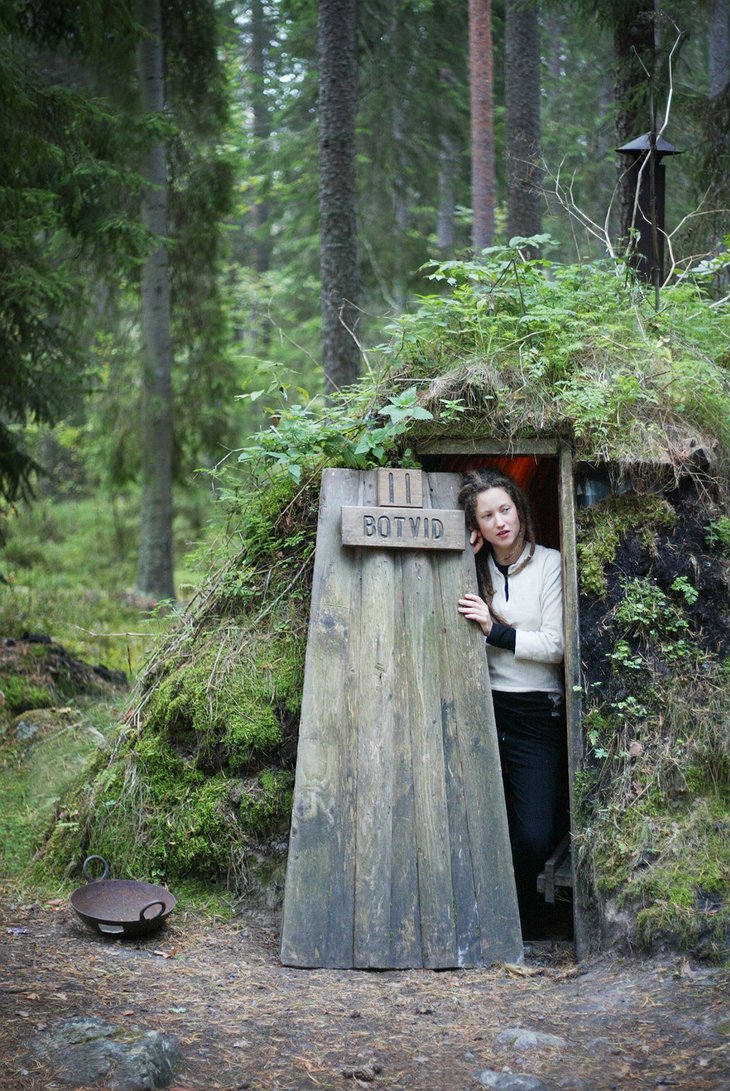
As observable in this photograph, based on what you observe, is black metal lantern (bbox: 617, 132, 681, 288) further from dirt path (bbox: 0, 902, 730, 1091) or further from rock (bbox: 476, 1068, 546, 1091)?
rock (bbox: 476, 1068, 546, 1091)

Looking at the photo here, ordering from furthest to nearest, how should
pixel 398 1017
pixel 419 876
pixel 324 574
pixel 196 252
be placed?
pixel 196 252 < pixel 324 574 < pixel 419 876 < pixel 398 1017

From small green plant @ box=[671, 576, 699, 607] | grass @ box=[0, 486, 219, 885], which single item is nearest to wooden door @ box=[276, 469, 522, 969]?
small green plant @ box=[671, 576, 699, 607]

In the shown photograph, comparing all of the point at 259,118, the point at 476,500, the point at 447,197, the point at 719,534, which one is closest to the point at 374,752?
the point at 476,500

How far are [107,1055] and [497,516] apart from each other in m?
2.97

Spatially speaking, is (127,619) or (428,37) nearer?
(127,619)

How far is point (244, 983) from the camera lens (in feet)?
13.5

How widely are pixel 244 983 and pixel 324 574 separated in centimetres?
188

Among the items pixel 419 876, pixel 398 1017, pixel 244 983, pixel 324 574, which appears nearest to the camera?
pixel 398 1017

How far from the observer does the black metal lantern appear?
650cm

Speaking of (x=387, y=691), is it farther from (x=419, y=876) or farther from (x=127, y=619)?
(x=127, y=619)

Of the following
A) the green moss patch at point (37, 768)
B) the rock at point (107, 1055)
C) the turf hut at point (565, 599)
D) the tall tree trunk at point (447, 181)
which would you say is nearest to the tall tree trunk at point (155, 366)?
the green moss patch at point (37, 768)

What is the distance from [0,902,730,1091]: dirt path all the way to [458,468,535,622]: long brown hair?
182 cm

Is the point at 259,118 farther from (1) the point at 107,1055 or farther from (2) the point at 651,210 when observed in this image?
(1) the point at 107,1055

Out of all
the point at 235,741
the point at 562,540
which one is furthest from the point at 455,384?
the point at 235,741
